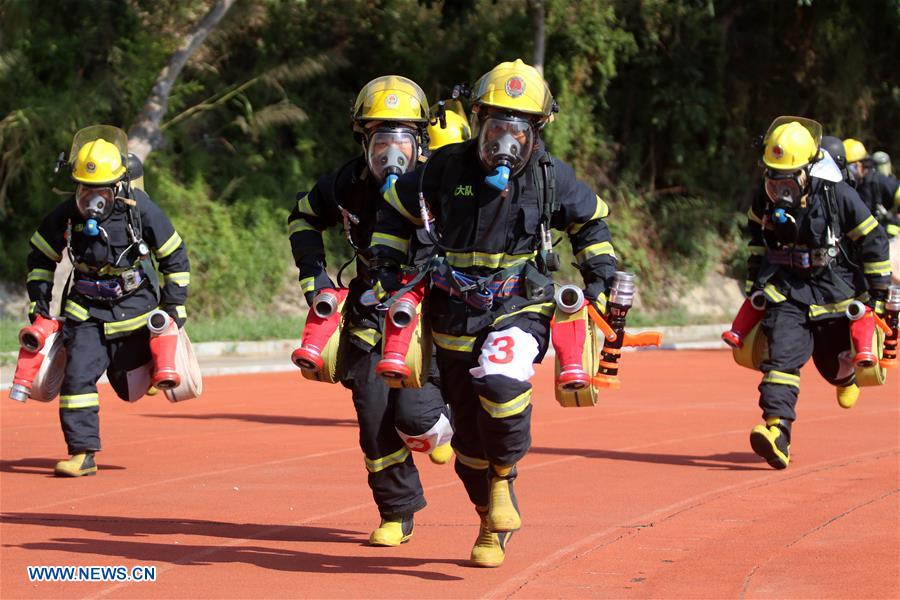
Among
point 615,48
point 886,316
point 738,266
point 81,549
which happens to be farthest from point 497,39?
point 81,549

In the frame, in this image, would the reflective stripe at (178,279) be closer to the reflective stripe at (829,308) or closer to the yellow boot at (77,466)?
the yellow boot at (77,466)

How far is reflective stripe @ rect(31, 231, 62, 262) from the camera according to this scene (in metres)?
10.5

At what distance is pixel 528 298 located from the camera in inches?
272

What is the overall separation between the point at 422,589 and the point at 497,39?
23210 mm

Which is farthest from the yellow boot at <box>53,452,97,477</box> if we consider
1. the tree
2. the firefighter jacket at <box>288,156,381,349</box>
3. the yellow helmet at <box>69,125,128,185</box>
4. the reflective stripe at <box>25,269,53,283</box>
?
the tree

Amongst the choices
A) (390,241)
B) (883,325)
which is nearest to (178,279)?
(390,241)

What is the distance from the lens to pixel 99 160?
10109 millimetres

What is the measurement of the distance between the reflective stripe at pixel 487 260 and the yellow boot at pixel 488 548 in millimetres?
1181

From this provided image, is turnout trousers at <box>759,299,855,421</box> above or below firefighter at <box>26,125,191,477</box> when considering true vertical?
below

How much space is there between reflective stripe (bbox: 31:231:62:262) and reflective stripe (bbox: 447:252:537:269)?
4.44 meters

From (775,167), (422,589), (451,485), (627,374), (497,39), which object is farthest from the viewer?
(497,39)

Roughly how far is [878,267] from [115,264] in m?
5.15

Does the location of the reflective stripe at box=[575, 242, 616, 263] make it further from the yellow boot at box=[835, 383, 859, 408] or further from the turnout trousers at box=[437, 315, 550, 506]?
the yellow boot at box=[835, 383, 859, 408]

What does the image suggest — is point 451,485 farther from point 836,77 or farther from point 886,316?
point 836,77
